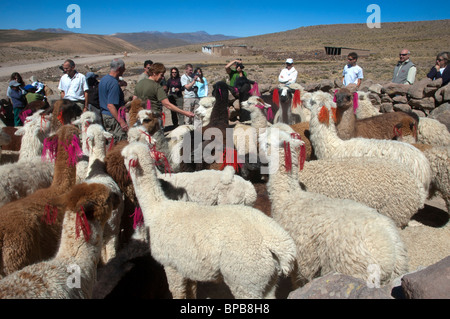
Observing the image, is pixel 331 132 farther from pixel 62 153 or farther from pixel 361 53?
pixel 361 53

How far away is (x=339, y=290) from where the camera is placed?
192 cm

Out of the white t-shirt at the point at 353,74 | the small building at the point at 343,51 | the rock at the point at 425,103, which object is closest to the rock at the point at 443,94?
the rock at the point at 425,103

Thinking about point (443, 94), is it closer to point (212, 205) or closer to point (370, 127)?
point (370, 127)

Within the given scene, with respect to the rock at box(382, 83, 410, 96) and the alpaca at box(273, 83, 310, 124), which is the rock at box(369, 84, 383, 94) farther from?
the alpaca at box(273, 83, 310, 124)

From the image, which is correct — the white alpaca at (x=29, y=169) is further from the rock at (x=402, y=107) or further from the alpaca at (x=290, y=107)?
the rock at (x=402, y=107)

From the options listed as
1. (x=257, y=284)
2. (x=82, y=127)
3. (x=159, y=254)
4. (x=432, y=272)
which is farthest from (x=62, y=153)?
(x=432, y=272)

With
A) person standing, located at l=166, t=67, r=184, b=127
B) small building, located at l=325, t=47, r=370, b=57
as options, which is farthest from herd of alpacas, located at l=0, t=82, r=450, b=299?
small building, located at l=325, t=47, r=370, b=57

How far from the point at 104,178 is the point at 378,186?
2.92 metres

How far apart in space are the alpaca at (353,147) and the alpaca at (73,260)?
11.2 ft

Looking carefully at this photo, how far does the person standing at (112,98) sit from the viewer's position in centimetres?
481

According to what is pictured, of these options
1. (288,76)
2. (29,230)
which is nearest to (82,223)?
(29,230)

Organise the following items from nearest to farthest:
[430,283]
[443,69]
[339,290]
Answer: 1. [430,283]
2. [339,290]
3. [443,69]

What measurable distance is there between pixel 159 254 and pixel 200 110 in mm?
4246

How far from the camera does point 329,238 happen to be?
2539mm
